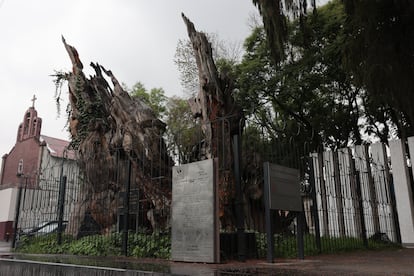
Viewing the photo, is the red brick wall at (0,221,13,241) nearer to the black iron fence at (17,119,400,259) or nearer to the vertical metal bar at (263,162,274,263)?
the black iron fence at (17,119,400,259)

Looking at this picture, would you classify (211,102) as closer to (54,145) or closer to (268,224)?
(268,224)

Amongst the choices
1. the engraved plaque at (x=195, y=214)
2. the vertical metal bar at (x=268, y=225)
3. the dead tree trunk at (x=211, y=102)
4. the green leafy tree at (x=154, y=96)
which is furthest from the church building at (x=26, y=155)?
the vertical metal bar at (x=268, y=225)

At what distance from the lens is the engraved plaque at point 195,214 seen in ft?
19.3

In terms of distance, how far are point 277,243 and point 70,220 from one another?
6.31m

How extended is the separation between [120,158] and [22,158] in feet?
84.6

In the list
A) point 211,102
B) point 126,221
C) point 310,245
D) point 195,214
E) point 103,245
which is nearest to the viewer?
point 195,214

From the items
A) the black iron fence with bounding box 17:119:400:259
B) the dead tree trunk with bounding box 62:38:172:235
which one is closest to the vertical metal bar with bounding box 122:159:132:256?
the black iron fence with bounding box 17:119:400:259

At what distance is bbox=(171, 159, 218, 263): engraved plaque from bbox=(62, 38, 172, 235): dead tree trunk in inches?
63.9

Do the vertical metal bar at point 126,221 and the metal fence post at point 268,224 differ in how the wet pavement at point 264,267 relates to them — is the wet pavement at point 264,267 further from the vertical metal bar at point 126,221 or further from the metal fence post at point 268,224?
the vertical metal bar at point 126,221

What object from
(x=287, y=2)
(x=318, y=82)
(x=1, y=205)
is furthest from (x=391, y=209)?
(x=1, y=205)

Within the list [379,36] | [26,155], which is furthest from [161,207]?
[26,155]

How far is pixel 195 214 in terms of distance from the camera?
6152mm

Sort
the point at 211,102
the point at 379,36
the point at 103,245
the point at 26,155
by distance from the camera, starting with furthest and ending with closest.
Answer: the point at 26,155, the point at 211,102, the point at 103,245, the point at 379,36

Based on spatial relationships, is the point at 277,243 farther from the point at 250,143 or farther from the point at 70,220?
the point at 70,220
